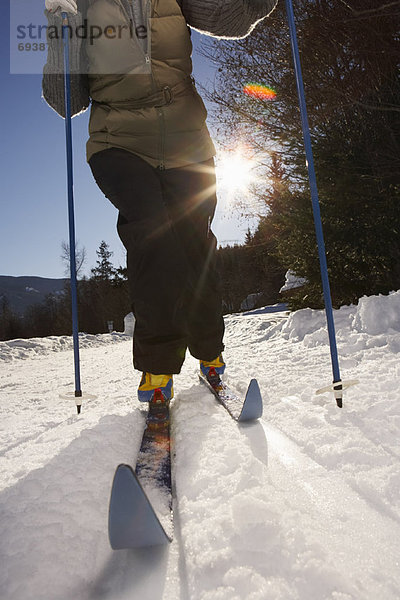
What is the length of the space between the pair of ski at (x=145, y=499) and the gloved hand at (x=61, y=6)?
6.04 ft

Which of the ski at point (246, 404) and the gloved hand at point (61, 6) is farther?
the gloved hand at point (61, 6)

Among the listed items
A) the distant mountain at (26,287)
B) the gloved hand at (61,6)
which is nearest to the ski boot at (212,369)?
the gloved hand at (61,6)

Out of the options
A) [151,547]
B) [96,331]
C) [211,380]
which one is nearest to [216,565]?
[151,547]

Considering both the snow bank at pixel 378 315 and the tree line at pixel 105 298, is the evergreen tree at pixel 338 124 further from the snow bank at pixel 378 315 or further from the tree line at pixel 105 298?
the tree line at pixel 105 298

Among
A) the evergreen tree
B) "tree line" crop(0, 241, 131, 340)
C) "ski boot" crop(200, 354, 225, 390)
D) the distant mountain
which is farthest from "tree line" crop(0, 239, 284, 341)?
the distant mountain

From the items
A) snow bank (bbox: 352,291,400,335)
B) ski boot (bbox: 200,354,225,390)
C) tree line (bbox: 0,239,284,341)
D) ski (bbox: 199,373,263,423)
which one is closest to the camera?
ski (bbox: 199,373,263,423)

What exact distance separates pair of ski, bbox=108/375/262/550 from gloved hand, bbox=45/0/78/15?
1840mm

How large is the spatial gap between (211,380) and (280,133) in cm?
489

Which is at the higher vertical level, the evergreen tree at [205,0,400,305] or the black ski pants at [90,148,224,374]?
the evergreen tree at [205,0,400,305]

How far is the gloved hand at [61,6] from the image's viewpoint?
1.67 meters

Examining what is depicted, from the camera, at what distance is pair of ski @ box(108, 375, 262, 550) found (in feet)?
2.19

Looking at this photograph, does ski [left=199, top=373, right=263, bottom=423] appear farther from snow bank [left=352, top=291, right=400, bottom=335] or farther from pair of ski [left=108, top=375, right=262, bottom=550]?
snow bank [left=352, top=291, right=400, bottom=335]

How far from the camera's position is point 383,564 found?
60 cm

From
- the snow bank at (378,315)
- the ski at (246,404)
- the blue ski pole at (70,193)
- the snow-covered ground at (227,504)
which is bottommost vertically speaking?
the snow-covered ground at (227,504)
